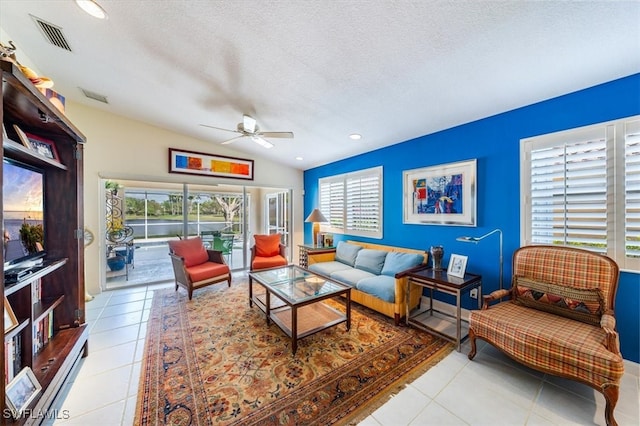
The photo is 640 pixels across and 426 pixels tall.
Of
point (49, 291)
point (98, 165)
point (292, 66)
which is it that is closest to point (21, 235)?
point (49, 291)

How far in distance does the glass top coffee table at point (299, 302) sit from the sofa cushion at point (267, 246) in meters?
1.18

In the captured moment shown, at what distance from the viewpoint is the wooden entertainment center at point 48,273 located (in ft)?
4.39

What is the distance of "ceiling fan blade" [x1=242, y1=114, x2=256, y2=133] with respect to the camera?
3.12m

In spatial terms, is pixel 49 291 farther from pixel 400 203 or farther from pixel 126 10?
pixel 400 203

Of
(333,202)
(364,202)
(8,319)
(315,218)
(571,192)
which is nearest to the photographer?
(8,319)

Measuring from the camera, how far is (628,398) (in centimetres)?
169

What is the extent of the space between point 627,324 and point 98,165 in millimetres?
6661

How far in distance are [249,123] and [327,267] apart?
2463 millimetres

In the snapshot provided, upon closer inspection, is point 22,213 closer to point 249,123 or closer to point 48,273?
point 48,273

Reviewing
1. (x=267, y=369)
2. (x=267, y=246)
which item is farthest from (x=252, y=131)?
(x=267, y=369)

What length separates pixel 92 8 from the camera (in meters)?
1.77

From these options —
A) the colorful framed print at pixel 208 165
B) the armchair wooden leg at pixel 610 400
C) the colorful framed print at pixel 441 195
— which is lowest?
the armchair wooden leg at pixel 610 400

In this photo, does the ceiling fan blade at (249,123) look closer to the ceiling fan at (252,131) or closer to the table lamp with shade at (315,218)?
the ceiling fan at (252,131)

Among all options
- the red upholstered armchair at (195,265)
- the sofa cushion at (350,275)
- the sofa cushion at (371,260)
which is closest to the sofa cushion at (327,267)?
the sofa cushion at (350,275)
